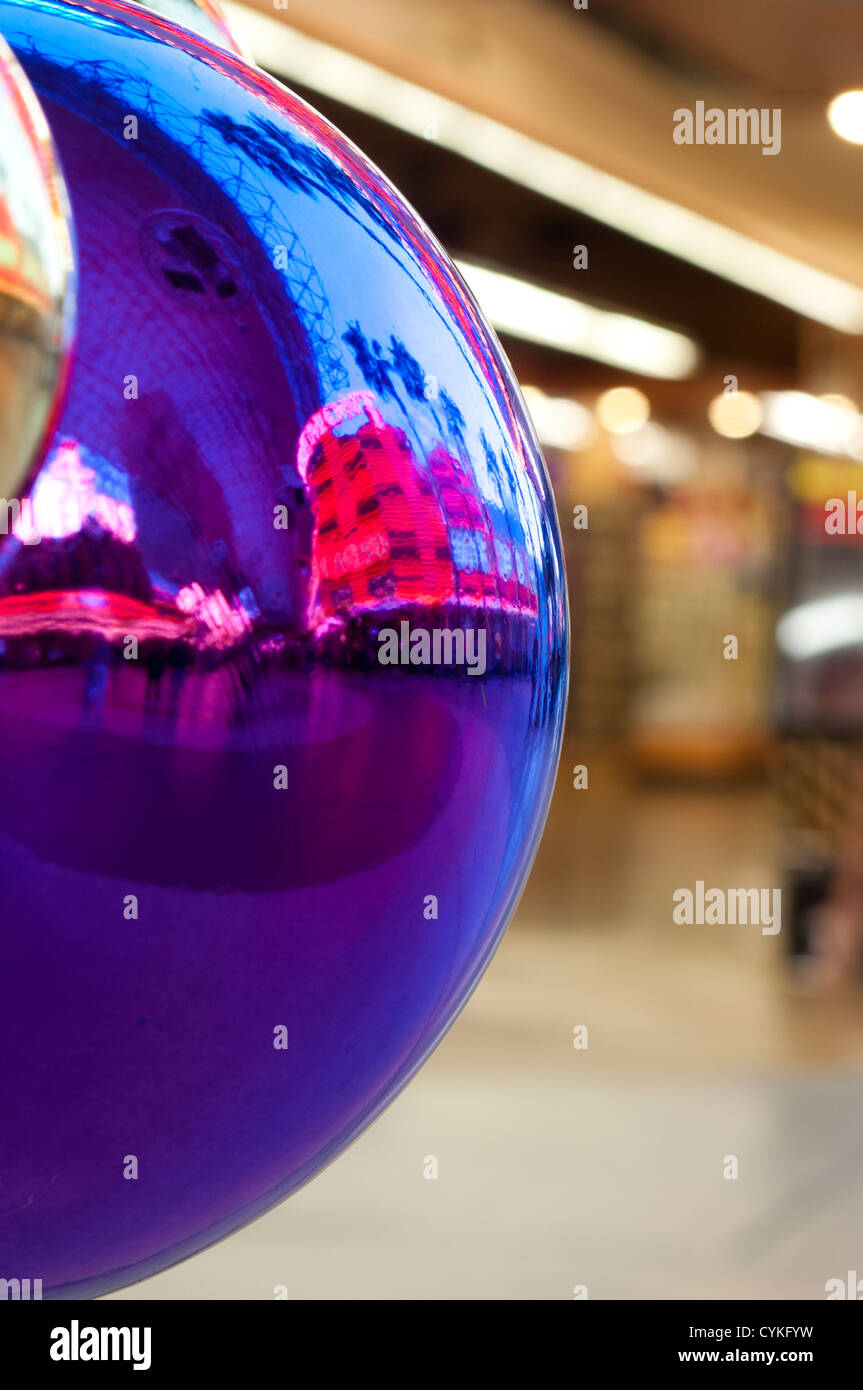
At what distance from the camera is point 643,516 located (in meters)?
12.4

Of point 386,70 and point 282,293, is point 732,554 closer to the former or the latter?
point 386,70

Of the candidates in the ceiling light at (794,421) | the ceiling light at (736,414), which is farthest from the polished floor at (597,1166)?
the ceiling light at (736,414)

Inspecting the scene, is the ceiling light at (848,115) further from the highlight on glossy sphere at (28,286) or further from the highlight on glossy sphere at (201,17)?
the highlight on glossy sphere at (28,286)

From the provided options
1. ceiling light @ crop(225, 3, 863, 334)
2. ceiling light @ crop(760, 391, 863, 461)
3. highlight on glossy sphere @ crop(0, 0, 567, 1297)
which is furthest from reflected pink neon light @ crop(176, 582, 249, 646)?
A: ceiling light @ crop(760, 391, 863, 461)

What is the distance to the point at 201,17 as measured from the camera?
1.96 feet

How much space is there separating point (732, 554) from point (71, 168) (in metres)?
12.3

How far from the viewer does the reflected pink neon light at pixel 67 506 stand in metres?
0.39

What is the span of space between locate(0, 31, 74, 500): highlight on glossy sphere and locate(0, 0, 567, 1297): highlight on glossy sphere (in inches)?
1.9

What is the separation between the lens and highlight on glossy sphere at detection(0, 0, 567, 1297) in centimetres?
41

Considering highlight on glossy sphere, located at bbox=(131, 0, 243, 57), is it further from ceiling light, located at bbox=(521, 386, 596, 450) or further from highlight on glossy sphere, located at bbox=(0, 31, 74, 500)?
ceiling light, located at bbox=(521, 386, 596, 450)

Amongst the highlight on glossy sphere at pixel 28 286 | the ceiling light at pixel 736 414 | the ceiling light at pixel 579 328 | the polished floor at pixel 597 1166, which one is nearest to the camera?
the highlight on glossy sphere at pixel 28 286

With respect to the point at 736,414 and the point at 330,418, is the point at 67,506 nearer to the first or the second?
the point at 330,418

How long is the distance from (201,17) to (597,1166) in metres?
2.26
